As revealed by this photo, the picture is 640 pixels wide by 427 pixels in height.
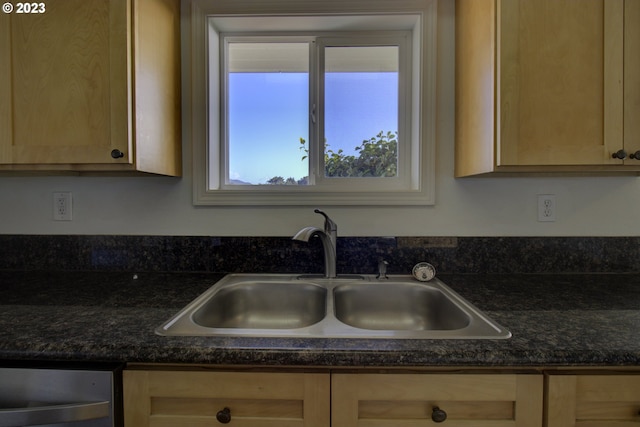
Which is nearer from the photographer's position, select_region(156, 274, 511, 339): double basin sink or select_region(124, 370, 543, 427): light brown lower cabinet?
select_region(124, 370, 543, 427): light brown lower cabinet

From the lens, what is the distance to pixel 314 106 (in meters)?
1.44

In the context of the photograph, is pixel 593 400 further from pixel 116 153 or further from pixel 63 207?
pixel 63 207

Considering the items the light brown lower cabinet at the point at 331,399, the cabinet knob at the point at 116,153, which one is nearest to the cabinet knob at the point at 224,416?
the light brown lower cabinet at the point at 331,399

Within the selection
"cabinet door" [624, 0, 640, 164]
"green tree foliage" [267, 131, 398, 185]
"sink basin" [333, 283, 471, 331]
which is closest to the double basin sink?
"sink basin" [333, 283, 471, 331]

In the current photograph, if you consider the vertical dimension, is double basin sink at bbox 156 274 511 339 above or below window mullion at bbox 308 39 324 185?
below

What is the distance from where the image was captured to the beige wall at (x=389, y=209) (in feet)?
4.32

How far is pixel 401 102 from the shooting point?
1438 mm

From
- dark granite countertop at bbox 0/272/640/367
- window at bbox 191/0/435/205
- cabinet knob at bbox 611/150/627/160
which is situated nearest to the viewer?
dark granite countertop at bbox 0/272/640/367

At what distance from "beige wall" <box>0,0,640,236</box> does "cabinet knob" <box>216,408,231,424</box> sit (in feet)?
2.46

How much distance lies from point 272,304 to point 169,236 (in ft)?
1.84

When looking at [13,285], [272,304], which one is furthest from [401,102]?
[13,285]

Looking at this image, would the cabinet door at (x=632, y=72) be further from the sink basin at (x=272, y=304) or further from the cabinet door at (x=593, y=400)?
the sink basin at (x=272, y=304)

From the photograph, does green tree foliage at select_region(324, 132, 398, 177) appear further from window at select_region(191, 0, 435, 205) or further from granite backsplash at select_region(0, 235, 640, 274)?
granite backsplash at select_region(0, 235, 640, 274)

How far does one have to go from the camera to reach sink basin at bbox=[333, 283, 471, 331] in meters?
1.15
